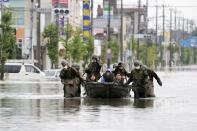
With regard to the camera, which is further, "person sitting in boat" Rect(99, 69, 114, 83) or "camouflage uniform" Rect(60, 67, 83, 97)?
"camouflage uniform" Rect(60, 67, 83, 97)

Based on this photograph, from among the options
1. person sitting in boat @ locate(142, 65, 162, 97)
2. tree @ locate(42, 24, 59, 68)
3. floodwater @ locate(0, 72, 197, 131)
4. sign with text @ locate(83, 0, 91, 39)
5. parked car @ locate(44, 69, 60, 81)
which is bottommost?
parked car @ locate(44, 69, 60, 81)

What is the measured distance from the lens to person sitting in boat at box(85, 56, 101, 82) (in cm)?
3208

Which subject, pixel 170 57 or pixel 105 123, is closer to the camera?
pixel 105 123

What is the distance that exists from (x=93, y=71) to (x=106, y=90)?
2.12 metres

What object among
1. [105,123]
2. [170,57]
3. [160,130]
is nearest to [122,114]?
[105,123]

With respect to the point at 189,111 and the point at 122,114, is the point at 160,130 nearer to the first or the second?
the point at 122,114

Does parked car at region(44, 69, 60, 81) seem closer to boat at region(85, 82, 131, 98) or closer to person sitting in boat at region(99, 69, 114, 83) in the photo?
boat at region(85, 82, 131, 98)

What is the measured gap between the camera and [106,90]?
30.4 meters

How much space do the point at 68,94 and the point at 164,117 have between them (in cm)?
1072

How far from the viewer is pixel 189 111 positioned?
23.8 m

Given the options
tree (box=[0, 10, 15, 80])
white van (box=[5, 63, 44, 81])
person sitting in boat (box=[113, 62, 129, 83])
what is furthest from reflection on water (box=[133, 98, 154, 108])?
white van (box=[5, 63, 44, 81])

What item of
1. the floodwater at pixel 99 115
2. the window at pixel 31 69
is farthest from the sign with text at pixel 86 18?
the floodwater at pixel 99 115

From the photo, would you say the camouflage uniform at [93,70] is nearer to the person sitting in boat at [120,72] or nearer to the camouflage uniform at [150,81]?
the person sitting in boat at [120,72]

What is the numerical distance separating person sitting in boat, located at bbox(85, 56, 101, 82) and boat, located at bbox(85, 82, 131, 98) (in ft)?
3.50
